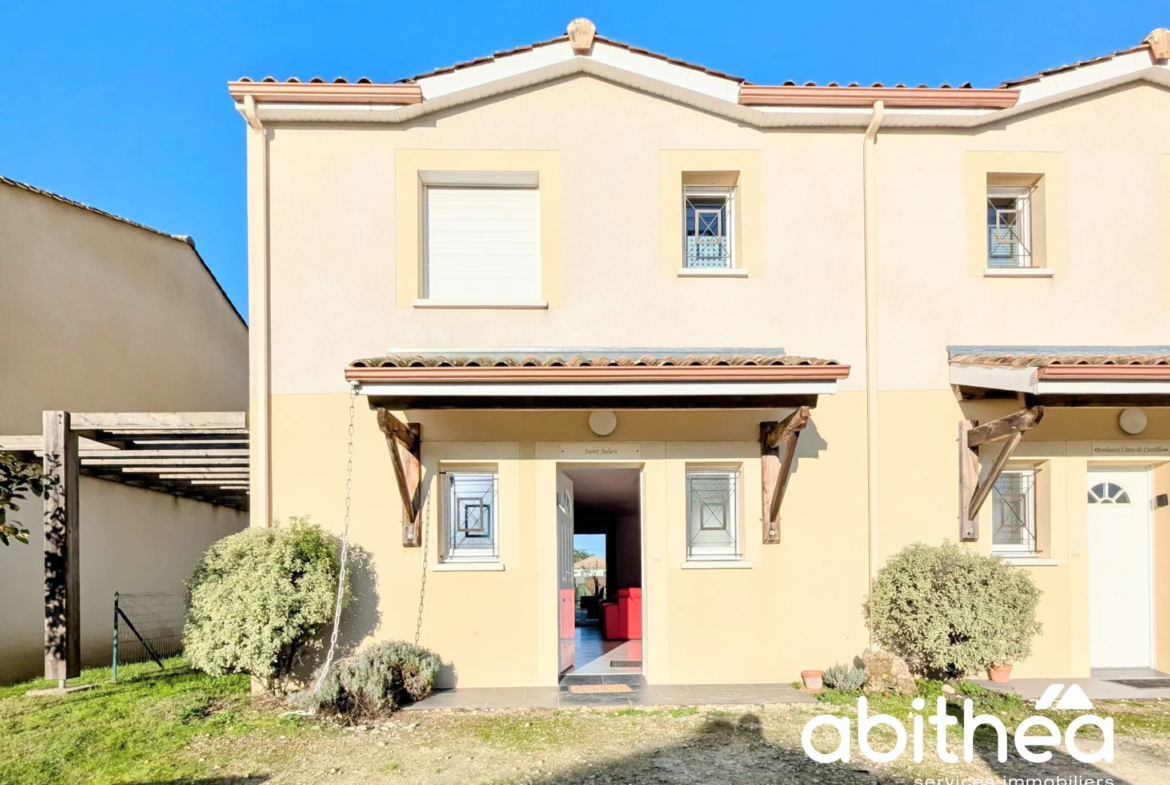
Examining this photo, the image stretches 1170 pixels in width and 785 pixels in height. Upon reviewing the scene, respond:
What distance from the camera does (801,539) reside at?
8656mm

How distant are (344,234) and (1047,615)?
8931 millimetres

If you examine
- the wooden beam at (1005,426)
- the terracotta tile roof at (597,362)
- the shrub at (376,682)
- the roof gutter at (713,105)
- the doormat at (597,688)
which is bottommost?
the doormat at (597,688)

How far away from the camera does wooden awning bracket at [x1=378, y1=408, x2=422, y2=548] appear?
7.98m

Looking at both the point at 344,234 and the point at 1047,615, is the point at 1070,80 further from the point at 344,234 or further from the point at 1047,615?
the point at 344,234

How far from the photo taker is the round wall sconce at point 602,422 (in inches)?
339

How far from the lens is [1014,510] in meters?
9.05

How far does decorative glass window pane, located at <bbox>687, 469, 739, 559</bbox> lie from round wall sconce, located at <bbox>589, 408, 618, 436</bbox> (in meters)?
1.09

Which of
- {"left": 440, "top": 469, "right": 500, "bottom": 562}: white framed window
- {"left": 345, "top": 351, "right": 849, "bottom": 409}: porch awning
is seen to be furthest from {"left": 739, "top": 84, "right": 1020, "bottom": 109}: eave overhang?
{"left": 440, "top": 469, "right": 500, "bottom": 562}: white framed window

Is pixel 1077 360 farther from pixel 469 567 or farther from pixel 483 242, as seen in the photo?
pixel 469 567

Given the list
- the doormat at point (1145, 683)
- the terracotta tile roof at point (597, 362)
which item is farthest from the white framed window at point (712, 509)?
the doormat at point (1145, 683)

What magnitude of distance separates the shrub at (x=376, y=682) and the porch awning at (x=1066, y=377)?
6495 millimetres

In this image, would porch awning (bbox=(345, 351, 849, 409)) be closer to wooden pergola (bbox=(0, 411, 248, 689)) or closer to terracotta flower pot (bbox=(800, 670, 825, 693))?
wooden pergola (bbox=(0, 411, 248, 689))

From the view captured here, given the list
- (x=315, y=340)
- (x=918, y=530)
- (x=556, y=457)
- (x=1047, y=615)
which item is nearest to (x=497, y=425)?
(x=556, y=457)

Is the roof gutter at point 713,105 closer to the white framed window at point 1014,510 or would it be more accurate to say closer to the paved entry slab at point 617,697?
the white framed window at point 1014,510
